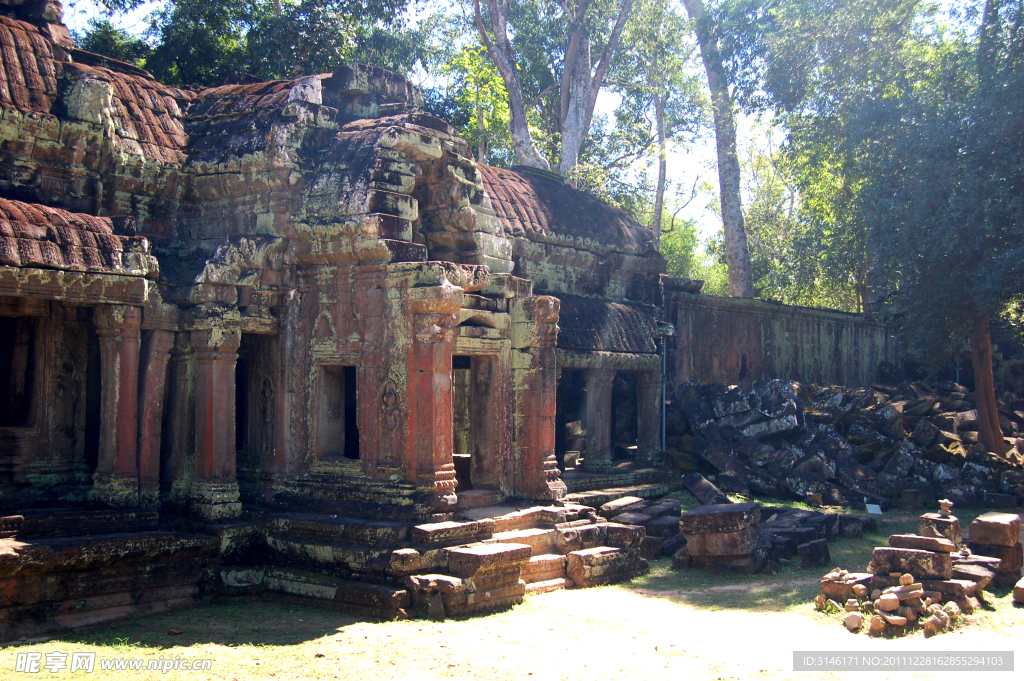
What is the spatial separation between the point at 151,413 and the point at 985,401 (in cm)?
1473

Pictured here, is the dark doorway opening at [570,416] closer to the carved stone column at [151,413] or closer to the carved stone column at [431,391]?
the carved stone column at [431,391]

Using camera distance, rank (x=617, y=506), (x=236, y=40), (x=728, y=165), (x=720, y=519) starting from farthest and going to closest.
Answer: (x=728, y=165)
(x=236, y=40)
(x=617, y=506)
(x=720, y=519)

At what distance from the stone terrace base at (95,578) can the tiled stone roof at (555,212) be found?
736 cm

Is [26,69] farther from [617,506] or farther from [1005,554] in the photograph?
[1005,554]

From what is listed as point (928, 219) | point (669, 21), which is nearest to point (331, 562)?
point (928, 219)

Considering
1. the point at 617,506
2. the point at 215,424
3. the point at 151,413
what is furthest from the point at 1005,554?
the point at 151,413

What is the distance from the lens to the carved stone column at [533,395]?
416 inches

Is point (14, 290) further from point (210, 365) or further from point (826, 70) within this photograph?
point (826, 70)

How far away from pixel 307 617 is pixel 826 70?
17.2 meters

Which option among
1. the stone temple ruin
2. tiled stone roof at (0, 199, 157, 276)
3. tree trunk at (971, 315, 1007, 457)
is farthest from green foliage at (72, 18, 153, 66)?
tree trunk at (971, 315, 1007, 457)

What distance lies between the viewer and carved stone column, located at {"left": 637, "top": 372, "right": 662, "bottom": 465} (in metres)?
15.4

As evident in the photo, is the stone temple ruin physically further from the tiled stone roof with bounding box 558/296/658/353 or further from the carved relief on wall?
the tiled stone roof with bounding box 558/296/658/353

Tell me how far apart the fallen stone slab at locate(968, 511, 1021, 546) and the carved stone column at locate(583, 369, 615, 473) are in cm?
566

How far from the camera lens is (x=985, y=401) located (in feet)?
55.4
